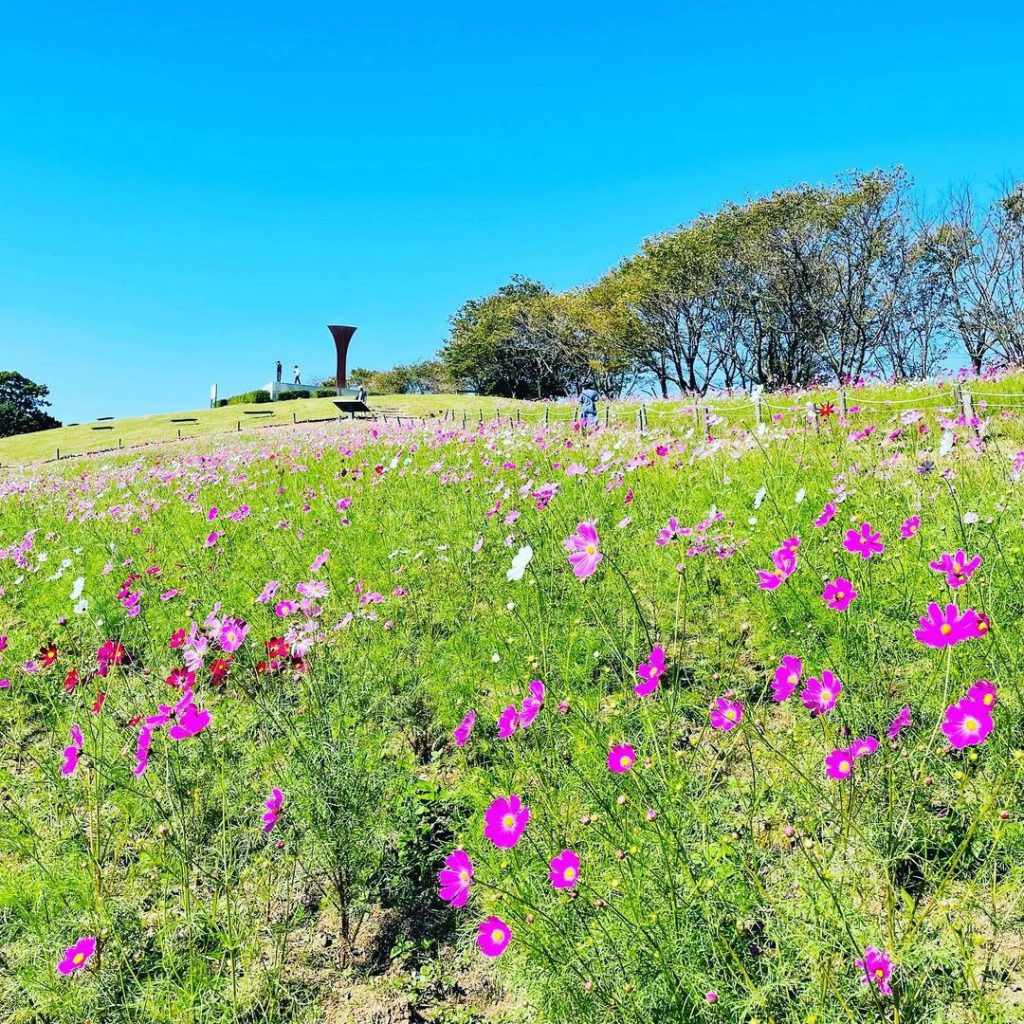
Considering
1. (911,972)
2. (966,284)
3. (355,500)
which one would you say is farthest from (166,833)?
(966,284)

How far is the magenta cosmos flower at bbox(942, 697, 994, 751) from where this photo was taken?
1.24m

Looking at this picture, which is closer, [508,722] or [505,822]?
[505,822]

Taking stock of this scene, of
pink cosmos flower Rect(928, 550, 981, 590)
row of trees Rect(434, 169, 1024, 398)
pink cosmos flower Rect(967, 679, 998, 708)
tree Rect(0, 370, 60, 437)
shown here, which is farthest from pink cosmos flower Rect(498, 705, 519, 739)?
tree Rect(0, 370, 60, 437)

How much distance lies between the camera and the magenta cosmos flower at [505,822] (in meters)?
1.28

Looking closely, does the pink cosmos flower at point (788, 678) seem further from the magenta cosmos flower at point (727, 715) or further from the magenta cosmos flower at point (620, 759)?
the magenta cosmos flower at point (620, 759)

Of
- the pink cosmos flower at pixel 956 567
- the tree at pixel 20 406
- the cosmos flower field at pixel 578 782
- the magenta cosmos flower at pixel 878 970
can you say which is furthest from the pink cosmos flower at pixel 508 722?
the tree at pixel 20 406

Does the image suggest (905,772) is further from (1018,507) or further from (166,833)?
(166,833)

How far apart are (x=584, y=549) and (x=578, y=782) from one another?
2.99 feet

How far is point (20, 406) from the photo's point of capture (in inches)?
1975

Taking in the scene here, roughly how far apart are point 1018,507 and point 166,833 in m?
3.87

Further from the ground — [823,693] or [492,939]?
[823,693]

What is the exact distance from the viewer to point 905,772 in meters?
2.07

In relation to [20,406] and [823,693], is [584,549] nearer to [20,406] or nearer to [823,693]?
[823,693]

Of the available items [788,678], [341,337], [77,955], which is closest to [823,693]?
[788,678]
